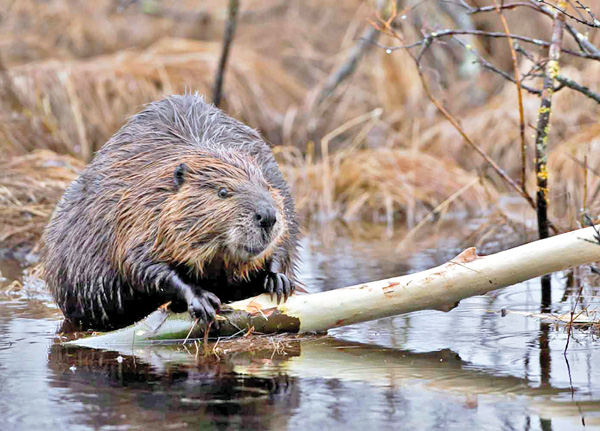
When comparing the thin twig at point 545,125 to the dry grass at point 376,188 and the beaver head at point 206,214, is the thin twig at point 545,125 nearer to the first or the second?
the beaver head at point 206,214

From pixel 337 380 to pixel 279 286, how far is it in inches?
25.8

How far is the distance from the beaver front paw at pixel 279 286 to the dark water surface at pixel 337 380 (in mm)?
172

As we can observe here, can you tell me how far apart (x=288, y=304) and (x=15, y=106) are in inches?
206

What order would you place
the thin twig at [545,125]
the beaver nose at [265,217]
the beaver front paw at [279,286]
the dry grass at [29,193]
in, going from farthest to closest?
the dry grass at [29,193]
the thin twig at [545,125]
the beaver front paw at [279,286]
the beaver nose at [265,217]

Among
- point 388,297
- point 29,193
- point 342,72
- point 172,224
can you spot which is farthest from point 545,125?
point 342,72

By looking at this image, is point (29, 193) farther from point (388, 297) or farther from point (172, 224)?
point (388, 297)

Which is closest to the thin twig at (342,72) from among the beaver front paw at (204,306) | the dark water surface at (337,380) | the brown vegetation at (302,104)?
the brown vegetation at (302,104)

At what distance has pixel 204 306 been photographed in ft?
11.0

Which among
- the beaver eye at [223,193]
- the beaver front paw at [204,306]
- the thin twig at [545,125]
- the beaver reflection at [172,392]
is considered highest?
the thin twig at [545,125]

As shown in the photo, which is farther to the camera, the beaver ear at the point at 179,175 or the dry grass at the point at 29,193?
the dry grass at the point at 29,193

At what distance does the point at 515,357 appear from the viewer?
10.1ft

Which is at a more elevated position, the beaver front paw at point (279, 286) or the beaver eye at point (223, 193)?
the beaver eye at point (223, 193)

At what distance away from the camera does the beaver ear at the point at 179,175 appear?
3.50m

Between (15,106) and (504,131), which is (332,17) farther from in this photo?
(15,106)
